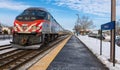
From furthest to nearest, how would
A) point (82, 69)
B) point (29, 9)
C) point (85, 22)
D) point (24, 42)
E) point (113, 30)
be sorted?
1. point (85, 22)
2. point (29, 9)
3. point (24, 42)
4. point (113, 30)
5. point (82, 69)

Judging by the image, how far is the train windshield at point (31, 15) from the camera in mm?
20812

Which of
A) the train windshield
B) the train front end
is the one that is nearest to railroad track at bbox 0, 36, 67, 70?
the train front end

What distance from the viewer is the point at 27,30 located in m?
20.2

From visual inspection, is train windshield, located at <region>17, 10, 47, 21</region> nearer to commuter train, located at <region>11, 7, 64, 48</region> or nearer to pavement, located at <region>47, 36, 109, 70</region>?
commuter train, located at <region>11, 7, 64, 48</region>

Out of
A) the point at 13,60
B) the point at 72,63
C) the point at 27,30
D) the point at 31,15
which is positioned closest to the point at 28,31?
the point at 27,30

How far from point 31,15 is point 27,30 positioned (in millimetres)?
1635

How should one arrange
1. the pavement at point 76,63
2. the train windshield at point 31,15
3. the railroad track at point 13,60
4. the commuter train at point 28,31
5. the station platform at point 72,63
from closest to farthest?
the station platform at point 72,63
the pavement at point 76,63
the railroad track at point 13,60
the commuter train at point 28,31
the train windshield at point 31,15

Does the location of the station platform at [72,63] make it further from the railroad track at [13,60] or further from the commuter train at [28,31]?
the commuter train at [28,31]

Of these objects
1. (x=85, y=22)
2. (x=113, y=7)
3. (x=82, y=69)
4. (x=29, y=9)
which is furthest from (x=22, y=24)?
(x=85, y=22)

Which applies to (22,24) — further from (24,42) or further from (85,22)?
(85,22)

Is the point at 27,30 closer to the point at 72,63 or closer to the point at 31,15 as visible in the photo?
the point at 31,15

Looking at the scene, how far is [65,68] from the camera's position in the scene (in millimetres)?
10852

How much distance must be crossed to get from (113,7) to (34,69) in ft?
16.9

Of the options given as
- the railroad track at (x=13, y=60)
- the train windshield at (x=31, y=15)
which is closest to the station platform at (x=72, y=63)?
the railroad track at (x=13, y=60)
